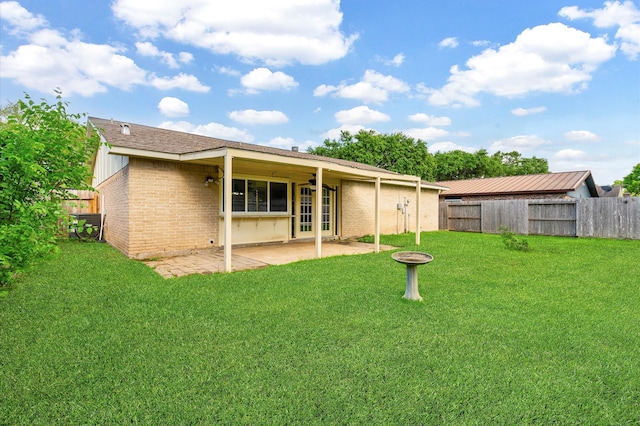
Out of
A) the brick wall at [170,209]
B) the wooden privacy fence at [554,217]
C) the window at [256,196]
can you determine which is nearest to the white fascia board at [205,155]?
the brick wall at [170,209]

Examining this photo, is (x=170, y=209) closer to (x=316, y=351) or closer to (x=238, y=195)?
(x=238, y=195)

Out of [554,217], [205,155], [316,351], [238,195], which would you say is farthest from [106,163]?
[554,217]

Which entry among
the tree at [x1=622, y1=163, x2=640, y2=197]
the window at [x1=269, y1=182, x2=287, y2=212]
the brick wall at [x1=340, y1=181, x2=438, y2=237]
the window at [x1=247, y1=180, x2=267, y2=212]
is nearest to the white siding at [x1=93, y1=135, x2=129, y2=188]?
the window at [x1=247, y1=180, x2=267, y2=212]

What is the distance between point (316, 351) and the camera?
107 inches

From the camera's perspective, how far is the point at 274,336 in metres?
3.00

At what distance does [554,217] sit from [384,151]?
17917mm

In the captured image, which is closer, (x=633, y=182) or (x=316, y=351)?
(x=316, y=351)

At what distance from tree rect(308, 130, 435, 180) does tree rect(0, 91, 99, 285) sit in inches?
1038

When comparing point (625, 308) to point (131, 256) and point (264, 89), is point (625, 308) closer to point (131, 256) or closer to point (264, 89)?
point (131, 256)

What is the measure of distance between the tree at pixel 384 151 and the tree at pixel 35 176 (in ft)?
86.5

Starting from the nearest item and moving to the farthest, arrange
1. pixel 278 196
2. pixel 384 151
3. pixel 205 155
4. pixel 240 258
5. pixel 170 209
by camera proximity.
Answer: pixel 205 155
pixel 240 258
pixel 170 209
pixel 278 196
pixel 384 151

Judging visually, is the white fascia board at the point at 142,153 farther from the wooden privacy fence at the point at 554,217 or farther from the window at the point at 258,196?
the wooden privacy fence at the point at 554,217

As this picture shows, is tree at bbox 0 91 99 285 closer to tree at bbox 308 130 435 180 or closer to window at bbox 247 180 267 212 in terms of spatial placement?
window at bbox 247 180 267 212

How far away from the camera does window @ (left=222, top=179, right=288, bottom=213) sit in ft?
28.9
